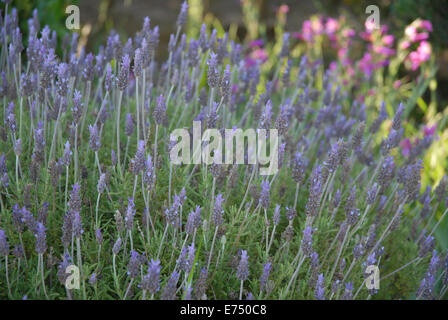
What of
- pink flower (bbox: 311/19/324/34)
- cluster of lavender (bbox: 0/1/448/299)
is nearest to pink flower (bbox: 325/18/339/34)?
pink flower (bbox: 311/19/324/34)

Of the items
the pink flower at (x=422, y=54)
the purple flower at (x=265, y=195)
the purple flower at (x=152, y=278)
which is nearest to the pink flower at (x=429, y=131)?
the pink flower at (x=422, y=54)

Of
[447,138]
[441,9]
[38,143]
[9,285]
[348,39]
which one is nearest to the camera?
[9,285]

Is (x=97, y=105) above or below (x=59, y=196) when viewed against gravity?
above

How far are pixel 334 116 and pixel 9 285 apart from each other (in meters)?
1.85

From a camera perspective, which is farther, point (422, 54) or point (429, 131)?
point (422, 54)

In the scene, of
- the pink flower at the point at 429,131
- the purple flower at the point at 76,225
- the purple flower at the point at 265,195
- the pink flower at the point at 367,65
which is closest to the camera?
the purple flower at the point at 76,225

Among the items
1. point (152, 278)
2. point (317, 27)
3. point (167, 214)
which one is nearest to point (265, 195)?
point (167, 214)

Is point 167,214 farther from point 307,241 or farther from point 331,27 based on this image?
point 331,27

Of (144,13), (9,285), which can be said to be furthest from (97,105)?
(144,13)

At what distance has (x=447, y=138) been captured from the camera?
3725 millimetres

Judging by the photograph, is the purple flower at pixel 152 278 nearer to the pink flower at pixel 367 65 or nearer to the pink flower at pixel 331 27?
the pink flower at pixel 367 65

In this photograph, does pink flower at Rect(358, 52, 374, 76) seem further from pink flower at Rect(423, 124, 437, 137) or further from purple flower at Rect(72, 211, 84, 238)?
purple flower at Rect(72, 211, 84, 238)
